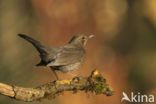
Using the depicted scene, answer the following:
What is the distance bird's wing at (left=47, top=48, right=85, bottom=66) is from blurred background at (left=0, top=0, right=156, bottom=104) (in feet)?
9.35

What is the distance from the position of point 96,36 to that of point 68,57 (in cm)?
547

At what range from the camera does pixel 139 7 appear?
534 inches

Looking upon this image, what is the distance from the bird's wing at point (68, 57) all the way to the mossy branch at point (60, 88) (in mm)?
459

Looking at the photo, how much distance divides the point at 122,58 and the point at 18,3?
328 cm

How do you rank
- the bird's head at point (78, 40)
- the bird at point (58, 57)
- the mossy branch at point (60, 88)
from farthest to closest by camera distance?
the bird's head at point (78, 40), the bird at point (58, 57), the mossy branch at point (60, 88)

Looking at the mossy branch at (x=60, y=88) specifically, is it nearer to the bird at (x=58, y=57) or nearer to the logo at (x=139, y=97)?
the bird at (x=58, y=57)

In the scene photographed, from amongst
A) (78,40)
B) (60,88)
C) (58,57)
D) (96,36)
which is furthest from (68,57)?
(96,36)

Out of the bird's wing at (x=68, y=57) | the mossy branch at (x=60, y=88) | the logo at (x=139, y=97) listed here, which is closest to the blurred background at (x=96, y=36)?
the logo at (x=139, y=97)

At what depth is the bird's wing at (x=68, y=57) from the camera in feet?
25.8

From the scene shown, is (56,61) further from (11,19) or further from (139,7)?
(139,7)

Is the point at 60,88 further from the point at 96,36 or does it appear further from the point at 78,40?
the point at 96,36

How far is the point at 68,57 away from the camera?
813 centimetres

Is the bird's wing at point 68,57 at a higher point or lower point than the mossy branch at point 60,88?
higher

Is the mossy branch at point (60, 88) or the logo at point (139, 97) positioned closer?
the mossy branch at point (60, 88)
